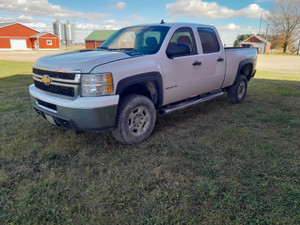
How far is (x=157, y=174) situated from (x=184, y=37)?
9.25 ft

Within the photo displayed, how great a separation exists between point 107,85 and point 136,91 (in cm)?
85

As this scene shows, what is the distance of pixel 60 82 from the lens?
11.3 feet

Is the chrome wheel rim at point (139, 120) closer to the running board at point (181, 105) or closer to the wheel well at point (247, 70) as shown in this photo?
the running board at point (181, 105)

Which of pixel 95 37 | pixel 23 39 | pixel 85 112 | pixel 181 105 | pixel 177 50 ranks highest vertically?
pixel 95 37

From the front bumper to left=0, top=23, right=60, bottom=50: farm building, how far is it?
55.3 m

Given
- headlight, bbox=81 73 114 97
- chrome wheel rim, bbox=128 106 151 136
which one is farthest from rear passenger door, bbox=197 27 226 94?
headlight, bbox=81 73 114 97

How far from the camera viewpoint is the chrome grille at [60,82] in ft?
10.8

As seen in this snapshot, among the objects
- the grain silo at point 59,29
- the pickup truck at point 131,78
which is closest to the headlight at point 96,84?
the pickup truck at point 131,78

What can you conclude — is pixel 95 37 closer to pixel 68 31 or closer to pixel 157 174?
pixel 68 31

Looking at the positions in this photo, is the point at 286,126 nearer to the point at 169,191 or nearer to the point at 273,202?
the point at 273,202

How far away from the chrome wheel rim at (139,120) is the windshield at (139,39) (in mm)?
1007

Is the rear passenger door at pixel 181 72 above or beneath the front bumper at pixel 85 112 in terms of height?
above

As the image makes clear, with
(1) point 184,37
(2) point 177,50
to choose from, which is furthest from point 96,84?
(1) point 184,37

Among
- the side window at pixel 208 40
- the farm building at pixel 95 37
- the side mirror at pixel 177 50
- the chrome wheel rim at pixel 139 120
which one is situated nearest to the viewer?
the chrome wheel rim at pixel 139 120
